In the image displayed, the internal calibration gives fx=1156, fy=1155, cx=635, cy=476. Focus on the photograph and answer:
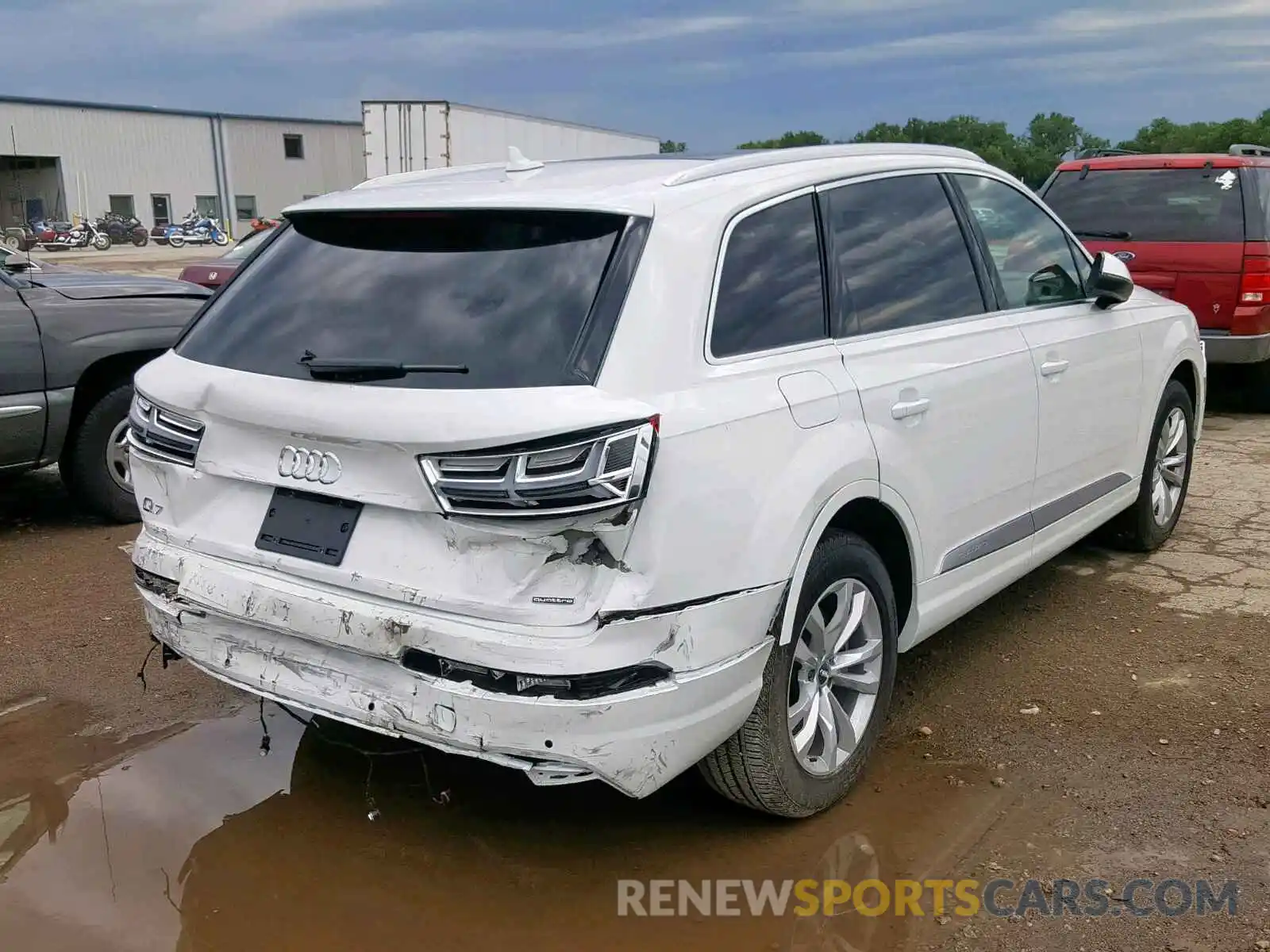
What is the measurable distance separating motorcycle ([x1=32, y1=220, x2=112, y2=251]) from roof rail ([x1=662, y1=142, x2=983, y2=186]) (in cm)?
4096

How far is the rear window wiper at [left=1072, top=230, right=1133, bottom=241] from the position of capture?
8.55 meters

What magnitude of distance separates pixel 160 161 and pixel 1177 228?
160ft

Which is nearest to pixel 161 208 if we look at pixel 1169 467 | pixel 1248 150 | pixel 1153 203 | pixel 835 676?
pixel 1248 150

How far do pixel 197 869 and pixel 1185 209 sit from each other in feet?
26.4

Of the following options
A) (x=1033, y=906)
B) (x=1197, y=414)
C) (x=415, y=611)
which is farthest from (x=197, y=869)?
(x=1197, y=414)

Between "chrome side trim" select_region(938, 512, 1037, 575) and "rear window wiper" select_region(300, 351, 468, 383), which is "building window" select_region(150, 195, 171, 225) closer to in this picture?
"chrome side trim" select_region(938, 512, 1037, 575)

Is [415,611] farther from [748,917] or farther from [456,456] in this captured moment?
[748,917]

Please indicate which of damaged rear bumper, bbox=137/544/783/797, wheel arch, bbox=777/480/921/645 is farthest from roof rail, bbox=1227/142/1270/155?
damaged rear bumper, bbox=137/544/783/797

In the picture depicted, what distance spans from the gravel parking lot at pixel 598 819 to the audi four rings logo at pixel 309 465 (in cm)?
100

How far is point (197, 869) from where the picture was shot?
3.02 metres

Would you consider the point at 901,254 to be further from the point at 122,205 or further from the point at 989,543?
the point at 122,205

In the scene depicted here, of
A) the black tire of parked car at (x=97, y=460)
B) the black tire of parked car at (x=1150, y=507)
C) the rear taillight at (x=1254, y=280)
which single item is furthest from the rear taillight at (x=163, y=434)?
the rear taillight at (x=1254, y=280)

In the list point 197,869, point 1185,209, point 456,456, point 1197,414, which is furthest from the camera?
point 1185,209

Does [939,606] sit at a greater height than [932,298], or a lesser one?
lesser
